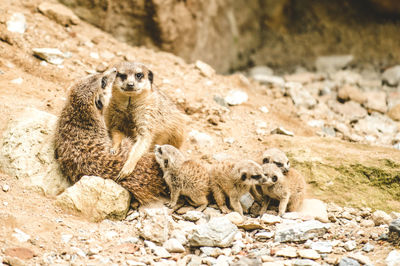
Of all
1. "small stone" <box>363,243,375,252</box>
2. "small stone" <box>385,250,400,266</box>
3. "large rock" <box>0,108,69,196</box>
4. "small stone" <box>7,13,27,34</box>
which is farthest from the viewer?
"small stone" <box>7,13,27,34</box>

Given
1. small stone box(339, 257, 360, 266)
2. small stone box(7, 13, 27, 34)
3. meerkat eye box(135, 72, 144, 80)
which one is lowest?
small stone box(339, 257, 360, 266)

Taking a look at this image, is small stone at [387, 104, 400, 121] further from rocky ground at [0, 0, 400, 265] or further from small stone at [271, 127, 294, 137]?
small stone at [271, 127, 294, 137]

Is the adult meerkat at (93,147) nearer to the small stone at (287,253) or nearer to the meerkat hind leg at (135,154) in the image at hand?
the meerkat hind leg at (135,154)

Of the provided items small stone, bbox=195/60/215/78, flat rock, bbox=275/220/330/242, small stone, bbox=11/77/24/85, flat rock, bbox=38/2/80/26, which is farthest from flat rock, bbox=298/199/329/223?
flat rock, bbox=38/2/80/26

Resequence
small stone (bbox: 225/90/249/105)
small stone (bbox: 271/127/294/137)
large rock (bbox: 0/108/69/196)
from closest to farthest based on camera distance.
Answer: large rock (bbox: 0/108/69/196) → small stone (bbox: 271/127/294/137) → small stone (bbox: 225/90/249/105)

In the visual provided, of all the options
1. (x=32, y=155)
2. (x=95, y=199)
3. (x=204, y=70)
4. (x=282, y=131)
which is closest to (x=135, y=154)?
(x=95, y=199)

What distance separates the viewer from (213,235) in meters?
3.82

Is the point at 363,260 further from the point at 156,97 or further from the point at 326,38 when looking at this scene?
the point at 326,38

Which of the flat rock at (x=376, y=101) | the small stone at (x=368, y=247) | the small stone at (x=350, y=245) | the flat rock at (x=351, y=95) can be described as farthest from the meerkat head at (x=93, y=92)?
the flat rock at (x=376, y=101)

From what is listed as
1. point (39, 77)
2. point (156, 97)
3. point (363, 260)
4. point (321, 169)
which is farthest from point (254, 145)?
point (39, 77)

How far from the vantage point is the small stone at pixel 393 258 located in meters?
3.42

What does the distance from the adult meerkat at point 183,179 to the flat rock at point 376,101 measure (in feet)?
12.9

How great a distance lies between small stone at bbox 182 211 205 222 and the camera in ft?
14.3

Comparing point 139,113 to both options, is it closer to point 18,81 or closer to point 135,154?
point 135,154
